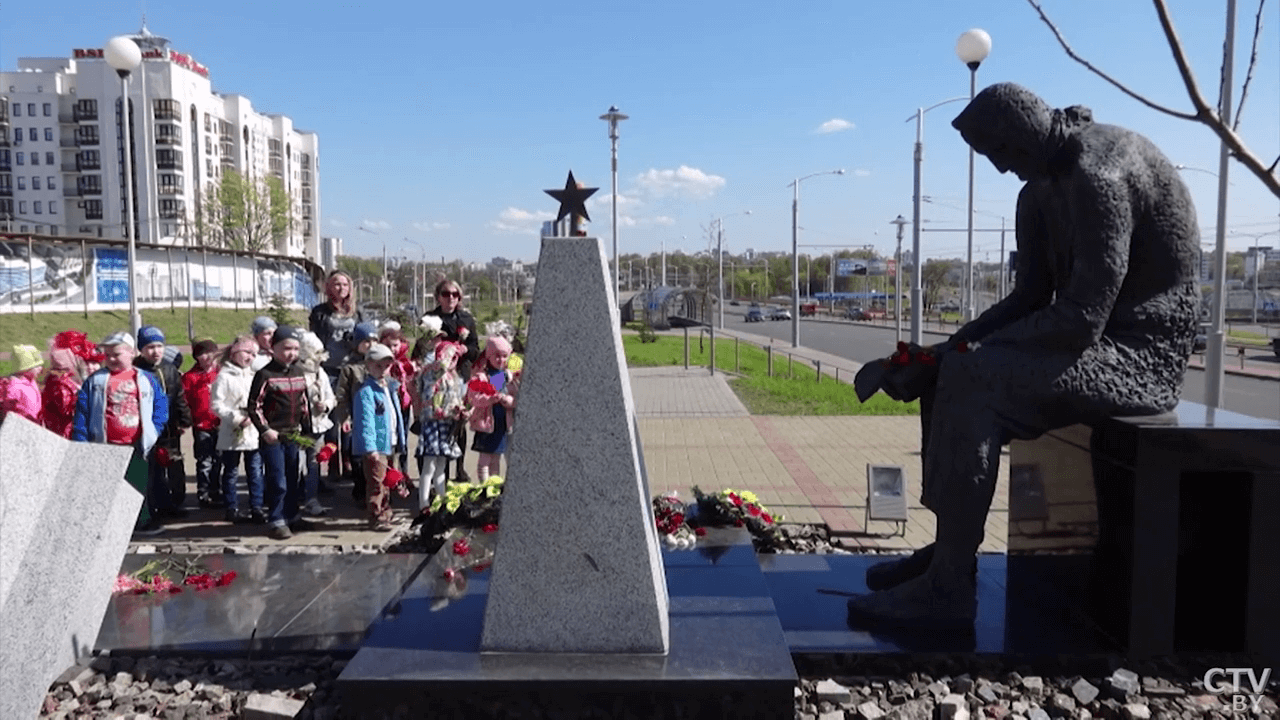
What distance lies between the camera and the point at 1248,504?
12.1 feet

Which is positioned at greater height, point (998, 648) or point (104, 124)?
point (104, 124)

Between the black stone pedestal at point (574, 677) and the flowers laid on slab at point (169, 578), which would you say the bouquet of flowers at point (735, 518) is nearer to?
the black stone pedestal at point (574, 677)

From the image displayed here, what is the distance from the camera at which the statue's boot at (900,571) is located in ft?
14.7

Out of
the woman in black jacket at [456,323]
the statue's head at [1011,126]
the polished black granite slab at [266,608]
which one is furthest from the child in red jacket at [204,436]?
the statue's head at [1011,126]

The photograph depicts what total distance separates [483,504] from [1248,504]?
4.13 meters

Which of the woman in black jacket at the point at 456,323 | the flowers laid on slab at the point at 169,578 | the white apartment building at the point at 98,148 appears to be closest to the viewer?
the flowers laid on slab at the point at 169,578

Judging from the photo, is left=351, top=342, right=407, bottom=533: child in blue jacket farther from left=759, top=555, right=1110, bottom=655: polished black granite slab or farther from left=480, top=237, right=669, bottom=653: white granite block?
left=480, top=237, right=669, bottom=653: white granite block

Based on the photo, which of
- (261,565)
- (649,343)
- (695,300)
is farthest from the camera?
(695,300)

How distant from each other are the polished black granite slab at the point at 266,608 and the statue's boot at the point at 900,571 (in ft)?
8.10

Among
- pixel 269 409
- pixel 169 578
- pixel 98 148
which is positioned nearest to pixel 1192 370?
pixel 269 409

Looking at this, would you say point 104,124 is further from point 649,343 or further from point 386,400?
point 386,400

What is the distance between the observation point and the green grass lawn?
14.8m

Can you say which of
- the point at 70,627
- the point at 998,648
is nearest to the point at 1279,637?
the point at 998,648

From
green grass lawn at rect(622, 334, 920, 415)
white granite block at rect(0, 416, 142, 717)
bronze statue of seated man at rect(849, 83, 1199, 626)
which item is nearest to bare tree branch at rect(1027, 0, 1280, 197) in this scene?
bronze statue of seated man at rect(849, 83, 1199, 626)
